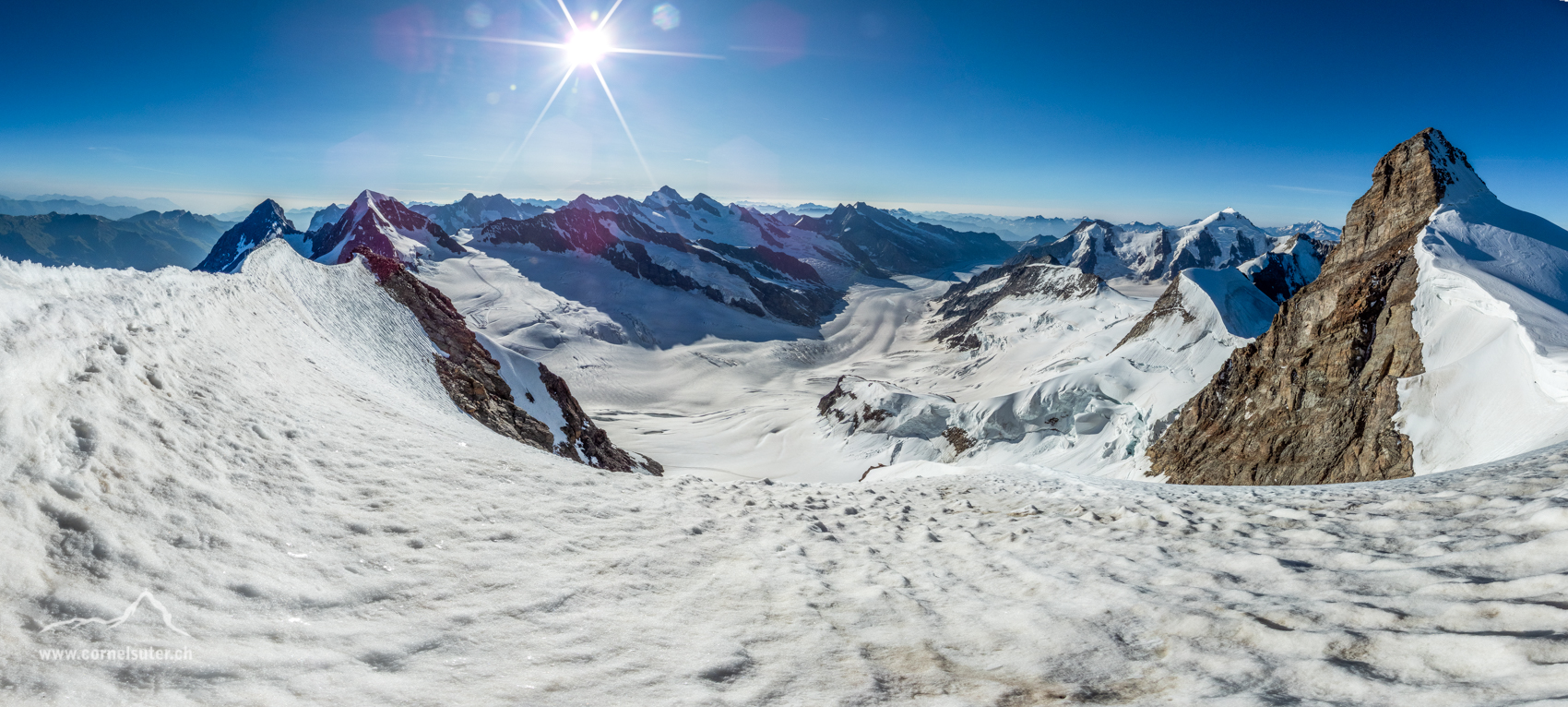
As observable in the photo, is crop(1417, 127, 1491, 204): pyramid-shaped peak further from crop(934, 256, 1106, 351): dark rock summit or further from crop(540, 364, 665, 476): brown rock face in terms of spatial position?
crop(934, 256, 1106, 351): dark rock summit

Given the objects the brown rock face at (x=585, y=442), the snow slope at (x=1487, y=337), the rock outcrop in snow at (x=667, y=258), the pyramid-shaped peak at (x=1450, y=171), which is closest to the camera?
the snow slope at (x=1487, y=337)

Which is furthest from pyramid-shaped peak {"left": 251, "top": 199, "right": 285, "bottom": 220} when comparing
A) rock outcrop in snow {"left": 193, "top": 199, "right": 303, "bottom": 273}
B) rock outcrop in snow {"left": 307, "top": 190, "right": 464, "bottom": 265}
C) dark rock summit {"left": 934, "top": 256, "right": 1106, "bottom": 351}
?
dark rock summit {"left": 934, "top": 256, "right": 1106, "bottom": 351}

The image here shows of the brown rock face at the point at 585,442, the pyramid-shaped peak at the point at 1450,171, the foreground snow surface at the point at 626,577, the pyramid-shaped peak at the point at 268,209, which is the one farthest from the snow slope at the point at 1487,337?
the pyramid-shaped peak at the point at 268,209

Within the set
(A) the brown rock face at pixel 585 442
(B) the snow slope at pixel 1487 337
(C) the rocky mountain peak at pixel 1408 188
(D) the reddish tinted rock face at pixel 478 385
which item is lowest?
(A) the brown rock face at pixel 585 442

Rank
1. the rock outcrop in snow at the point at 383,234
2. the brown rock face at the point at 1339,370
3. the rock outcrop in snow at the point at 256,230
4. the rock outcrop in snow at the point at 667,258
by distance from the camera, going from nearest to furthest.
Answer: the brown rock face at the point at 1339,370, the rock outcrop in snow at the point at 383,234, the rock outcrop in snow at the point at 667,258, the rock outcrop in snow at the point at 256,230

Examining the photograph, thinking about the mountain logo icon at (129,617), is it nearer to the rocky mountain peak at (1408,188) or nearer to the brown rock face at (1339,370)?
the brown rock face at (1339,370)
